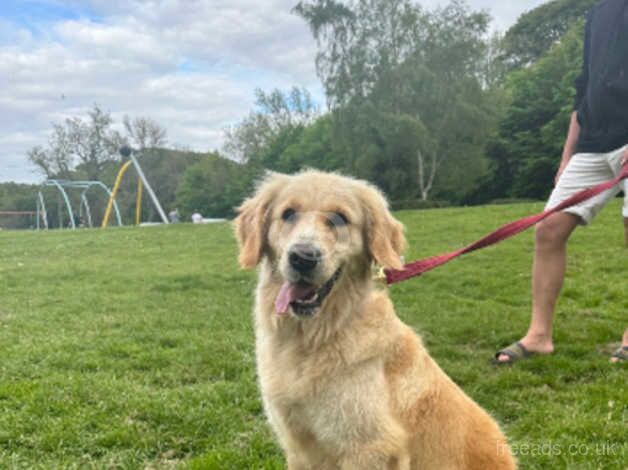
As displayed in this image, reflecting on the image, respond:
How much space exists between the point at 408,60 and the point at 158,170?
35.4m

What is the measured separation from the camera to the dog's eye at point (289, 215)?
265cm

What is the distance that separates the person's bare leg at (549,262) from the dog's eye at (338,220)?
266 centimetres

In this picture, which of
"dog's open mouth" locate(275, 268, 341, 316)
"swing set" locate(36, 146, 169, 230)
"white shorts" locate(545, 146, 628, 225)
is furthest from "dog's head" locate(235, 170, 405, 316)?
"swing set" locate(36, 146, 169, 230)

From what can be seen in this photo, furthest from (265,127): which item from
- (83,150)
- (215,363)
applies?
(215,363)

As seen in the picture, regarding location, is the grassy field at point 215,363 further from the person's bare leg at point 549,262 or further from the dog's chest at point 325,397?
the dog's chest at point 325,397

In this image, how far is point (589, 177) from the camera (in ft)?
13.9

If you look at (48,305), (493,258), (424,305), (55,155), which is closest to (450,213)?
(493,258)

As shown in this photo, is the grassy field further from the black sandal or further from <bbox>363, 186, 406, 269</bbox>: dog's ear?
<bbox>363, 186, 406, 269</bbox>: dog's ear

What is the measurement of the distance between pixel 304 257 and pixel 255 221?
0.56 meters

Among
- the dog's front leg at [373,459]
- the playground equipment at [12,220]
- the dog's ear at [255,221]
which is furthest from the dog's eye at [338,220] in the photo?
the playground equipment at [12,220]

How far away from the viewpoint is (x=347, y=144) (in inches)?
1444

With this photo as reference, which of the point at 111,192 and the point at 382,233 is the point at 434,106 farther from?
the point at 382,233

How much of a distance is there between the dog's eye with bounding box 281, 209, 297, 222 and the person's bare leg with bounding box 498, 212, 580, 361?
2.85m

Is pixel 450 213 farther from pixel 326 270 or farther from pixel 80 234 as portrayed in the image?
pixel 326 270
